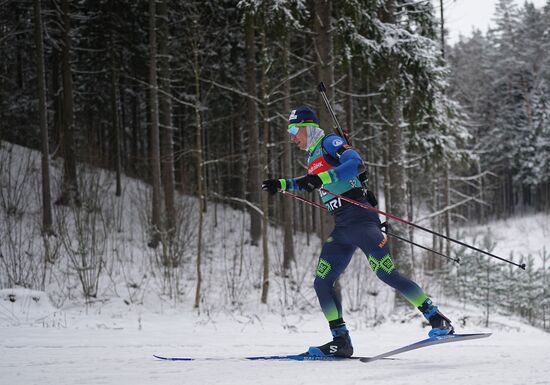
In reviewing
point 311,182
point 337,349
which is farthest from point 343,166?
point 337,349

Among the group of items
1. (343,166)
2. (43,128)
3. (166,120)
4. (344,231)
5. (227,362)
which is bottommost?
(227,362)

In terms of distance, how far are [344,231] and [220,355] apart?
1868mm

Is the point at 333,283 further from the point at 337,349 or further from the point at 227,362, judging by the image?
the point at 227,362

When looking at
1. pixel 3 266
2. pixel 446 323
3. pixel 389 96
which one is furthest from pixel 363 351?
pixel 3 266

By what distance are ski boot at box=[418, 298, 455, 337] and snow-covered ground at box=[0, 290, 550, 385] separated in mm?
269

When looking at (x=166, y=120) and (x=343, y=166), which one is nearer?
(x=343, y=166)

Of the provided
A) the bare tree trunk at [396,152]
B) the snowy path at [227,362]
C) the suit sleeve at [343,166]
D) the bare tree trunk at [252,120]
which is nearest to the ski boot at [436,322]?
the snowy path at [227,362]

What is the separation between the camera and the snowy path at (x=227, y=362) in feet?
12.0

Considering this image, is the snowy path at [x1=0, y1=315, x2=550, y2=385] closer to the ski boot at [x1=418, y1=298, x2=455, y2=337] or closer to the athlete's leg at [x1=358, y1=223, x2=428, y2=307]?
the ski boot at [x1=418, y1=298, x2=455, y2=337]

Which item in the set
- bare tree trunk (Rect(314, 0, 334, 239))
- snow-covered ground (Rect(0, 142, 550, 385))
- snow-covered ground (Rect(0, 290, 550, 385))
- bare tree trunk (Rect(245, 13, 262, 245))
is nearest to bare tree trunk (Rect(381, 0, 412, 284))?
snow-covered ground (Rect(0, 142, 550, 385))

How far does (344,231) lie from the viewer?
15.7ft

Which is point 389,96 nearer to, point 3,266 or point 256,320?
point 256,320

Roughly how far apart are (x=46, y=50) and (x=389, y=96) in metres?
17.9

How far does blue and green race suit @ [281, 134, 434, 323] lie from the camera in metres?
4.57
